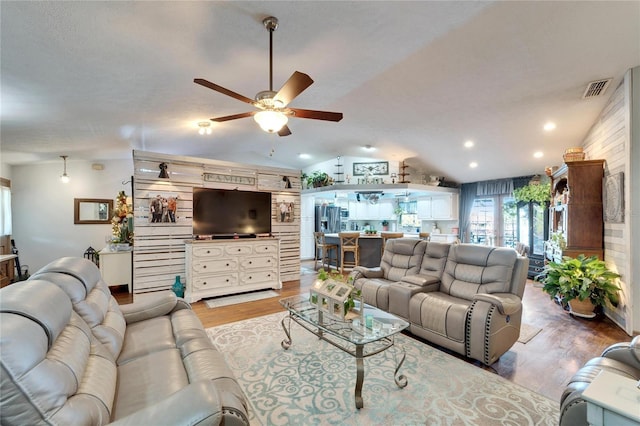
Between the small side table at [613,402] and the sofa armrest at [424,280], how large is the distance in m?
2.08

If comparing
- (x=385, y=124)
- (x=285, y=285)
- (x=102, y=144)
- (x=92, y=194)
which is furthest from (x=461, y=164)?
(x=92, y=194)

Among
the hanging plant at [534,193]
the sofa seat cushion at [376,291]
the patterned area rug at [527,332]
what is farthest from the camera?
the hanging plant at [534,193]

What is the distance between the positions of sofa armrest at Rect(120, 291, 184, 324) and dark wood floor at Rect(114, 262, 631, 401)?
1163 mm

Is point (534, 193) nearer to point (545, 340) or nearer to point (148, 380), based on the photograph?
point (545, 340)

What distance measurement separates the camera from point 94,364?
1.47m

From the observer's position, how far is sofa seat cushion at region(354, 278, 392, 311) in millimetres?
3406

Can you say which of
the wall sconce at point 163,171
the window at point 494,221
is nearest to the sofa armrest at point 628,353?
the wall sconce at point 163,171

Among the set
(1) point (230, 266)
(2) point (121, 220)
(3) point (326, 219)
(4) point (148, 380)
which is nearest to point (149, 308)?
(4) point (148, 380)

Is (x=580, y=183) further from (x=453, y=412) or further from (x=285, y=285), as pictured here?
(x=285, y=285)

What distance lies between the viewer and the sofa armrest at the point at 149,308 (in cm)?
246

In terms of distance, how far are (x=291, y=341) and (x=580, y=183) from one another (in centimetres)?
466

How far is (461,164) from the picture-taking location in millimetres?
7000

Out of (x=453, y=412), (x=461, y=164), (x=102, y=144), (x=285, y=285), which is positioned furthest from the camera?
(x=461, y=164)

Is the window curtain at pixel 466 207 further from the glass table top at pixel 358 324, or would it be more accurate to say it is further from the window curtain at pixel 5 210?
the window curtain at pixel 5 210
